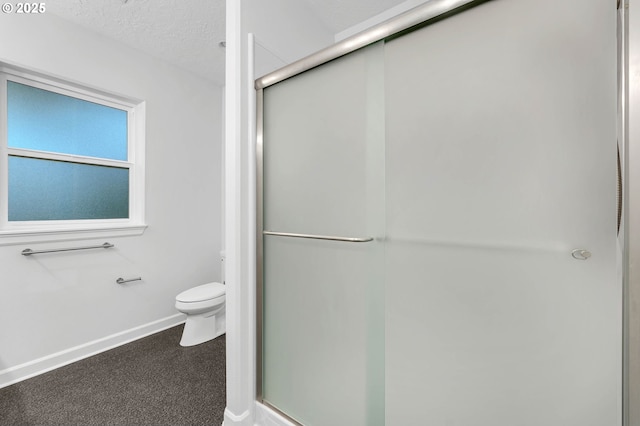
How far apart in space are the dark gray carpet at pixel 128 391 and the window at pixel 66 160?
3.17ft

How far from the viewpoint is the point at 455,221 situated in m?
0.94

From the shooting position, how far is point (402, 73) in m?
1.04

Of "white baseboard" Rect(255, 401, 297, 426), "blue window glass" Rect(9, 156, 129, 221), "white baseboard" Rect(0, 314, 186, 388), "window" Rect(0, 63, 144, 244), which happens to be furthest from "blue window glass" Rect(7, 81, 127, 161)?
"white baseboard" Rect(255, 401, 297, 426)

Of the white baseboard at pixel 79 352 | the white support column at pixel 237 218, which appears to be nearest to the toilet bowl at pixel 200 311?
the white baseboard at pixel 79 352

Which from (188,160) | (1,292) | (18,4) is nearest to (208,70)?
(188,160)

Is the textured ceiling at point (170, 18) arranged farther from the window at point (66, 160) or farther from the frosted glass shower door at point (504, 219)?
the frosted glass shower door at point (504, 219)

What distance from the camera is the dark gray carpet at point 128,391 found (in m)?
1.46

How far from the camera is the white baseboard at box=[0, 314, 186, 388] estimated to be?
5.76ft

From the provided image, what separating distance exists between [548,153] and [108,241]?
2.85 metres

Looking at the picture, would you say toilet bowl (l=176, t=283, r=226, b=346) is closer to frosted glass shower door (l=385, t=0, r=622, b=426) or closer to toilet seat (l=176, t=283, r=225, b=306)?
toilet seat (l=176, t=283, r=225, b=306)

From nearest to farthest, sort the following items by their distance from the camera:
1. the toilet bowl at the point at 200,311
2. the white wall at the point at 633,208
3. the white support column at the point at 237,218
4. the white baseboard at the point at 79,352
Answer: the white wall at the point at 633,208, the white support column at the point at 237,218, the white baseboard at the point at 79,352, the toilet bowl at the point at 200,311

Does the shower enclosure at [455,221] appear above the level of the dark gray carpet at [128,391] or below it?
above

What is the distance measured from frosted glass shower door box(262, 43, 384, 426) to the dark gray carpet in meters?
0.47

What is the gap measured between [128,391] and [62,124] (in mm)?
2015
